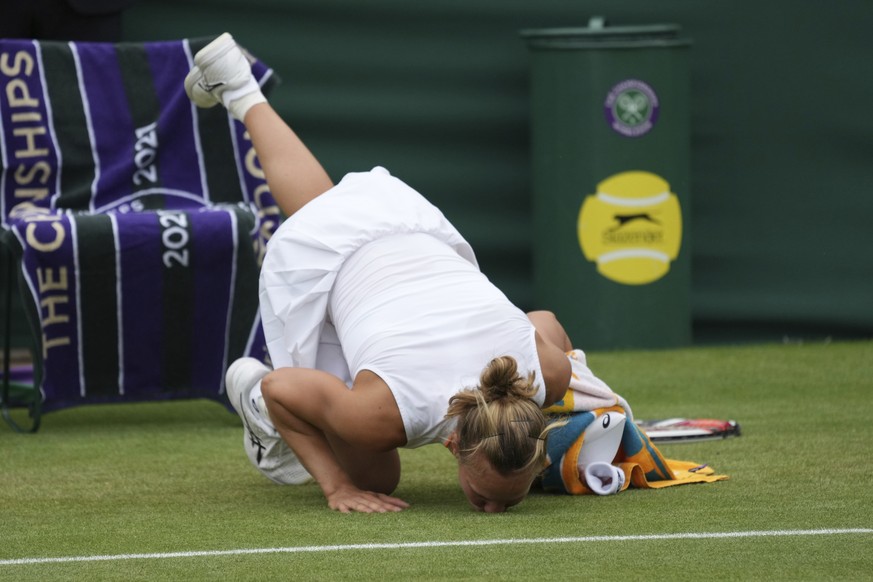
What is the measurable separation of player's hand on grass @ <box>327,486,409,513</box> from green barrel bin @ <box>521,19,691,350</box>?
2924 millimetres

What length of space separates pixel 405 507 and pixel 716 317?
354 cm

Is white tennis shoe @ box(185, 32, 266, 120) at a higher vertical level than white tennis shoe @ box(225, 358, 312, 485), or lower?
higher

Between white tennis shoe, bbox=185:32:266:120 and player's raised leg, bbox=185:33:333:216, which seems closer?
player's raised leg, bbox=185:33:333:216

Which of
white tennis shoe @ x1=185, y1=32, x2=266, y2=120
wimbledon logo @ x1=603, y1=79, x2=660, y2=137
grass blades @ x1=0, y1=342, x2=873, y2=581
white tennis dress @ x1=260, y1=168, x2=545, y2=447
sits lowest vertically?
grass blades @ x1=0, y1=342, x2=873, y2=581

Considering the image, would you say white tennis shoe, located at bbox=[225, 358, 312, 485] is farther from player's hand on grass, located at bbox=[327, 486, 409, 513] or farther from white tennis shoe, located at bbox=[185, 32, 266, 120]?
white tennis shoe, located at bbox=[185, 32, 266, 120]

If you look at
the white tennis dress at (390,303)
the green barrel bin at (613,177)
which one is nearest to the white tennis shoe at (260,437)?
the white tennis dress at (390,303)

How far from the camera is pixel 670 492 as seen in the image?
367 centimetres

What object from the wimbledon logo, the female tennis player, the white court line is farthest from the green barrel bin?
the white court line

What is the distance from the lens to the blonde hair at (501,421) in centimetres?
321

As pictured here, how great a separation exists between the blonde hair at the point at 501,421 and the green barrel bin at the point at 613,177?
10.2 ft

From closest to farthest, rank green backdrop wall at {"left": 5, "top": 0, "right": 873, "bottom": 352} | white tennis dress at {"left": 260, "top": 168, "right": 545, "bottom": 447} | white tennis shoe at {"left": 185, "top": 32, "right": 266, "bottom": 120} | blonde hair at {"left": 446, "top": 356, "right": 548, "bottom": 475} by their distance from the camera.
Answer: blonde hair at {"left": 446, "top": 356, "right": 548, "bottom": 475}, white tennis dress at {"left": 260, "top": 168, "right": 545, "bottom": 447}, white tennis shoe at {"left": 185, "top": 32, "right": 266, "bottom": 120}, green backdrop wall at {"left": 5, "top": 0, "right": 873, "bottom": 352}

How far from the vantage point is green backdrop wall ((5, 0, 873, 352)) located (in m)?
6.72

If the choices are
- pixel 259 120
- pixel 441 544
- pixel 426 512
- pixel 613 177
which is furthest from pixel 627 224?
pixel 441 544

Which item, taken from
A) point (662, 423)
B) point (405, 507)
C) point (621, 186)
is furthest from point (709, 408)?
point (405, 507)
